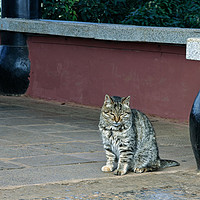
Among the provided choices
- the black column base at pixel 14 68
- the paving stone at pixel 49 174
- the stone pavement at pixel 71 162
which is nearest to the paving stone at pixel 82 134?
the stone pavement at pixel 71 162

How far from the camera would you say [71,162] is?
5.59 m

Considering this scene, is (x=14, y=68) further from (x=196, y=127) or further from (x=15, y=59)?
(x=196, y=127)

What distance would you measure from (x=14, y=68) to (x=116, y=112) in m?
4.94

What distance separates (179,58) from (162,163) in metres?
2.87

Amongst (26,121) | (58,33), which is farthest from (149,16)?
(26,121)

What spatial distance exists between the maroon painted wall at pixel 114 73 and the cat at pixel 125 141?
2645 millimetres

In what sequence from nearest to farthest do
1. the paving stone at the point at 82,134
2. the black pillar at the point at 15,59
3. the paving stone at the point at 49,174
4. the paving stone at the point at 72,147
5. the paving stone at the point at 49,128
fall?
the paving stone at the point at 49,174, the paving stone at the point at 72,147, the paving stone at the point at 82,134, the paving stone at the point at 49,128, the black pillar at the point at 15,59

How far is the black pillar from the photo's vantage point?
9906 mm

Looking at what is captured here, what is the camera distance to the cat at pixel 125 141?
5.25 metres

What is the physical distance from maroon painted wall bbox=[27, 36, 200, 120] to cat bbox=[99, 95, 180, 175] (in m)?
2.65

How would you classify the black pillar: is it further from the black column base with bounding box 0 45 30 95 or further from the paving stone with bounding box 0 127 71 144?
the paving stone with bounding box 0 127 71 144

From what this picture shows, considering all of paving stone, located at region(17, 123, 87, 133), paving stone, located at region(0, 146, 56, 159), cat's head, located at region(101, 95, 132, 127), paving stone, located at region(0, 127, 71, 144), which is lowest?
paving stone, located at region(17, 123, 87, 133)

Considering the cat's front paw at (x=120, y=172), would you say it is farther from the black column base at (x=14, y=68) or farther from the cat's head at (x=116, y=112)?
the black column base at (x=14, y=68)

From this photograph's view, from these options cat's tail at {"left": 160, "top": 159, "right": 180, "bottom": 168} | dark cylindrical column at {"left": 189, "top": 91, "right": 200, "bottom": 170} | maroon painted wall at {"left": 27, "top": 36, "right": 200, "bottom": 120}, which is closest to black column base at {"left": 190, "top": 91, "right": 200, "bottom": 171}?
dark cylindrical column at {"left": 189, "top": 91, "right": 200, "bottom": 170}
